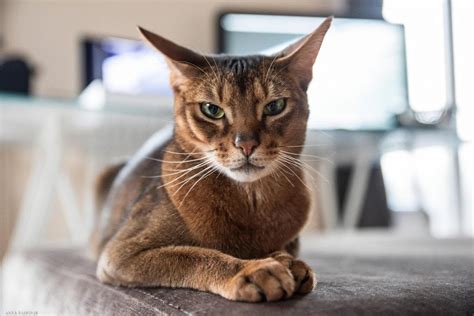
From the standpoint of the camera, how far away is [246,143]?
801 mm

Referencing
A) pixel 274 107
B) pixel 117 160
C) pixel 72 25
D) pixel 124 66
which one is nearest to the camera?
pixel 274 107

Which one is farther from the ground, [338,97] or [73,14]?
[73,14]

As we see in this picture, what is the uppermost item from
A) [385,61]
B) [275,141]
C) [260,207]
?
[385,61]

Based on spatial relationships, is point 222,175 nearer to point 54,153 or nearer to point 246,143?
point 246,143

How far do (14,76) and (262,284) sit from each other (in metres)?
1.71

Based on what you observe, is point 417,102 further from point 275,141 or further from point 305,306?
point 305,306

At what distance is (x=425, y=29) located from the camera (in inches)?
120

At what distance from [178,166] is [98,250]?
36 cm

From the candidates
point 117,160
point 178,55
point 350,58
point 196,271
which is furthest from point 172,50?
point 350,58

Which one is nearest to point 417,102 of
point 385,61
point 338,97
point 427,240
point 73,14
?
point 385,61

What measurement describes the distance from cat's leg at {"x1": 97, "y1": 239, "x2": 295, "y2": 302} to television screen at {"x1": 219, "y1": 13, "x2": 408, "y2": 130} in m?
1.64

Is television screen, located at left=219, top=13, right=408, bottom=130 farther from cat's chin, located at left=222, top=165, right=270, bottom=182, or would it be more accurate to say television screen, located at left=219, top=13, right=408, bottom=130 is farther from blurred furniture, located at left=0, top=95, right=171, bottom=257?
cat's chin, located at left=222, top=165, right=270, bottom=182

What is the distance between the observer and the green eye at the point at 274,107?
865mm

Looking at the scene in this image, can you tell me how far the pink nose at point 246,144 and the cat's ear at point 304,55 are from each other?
18 cm
